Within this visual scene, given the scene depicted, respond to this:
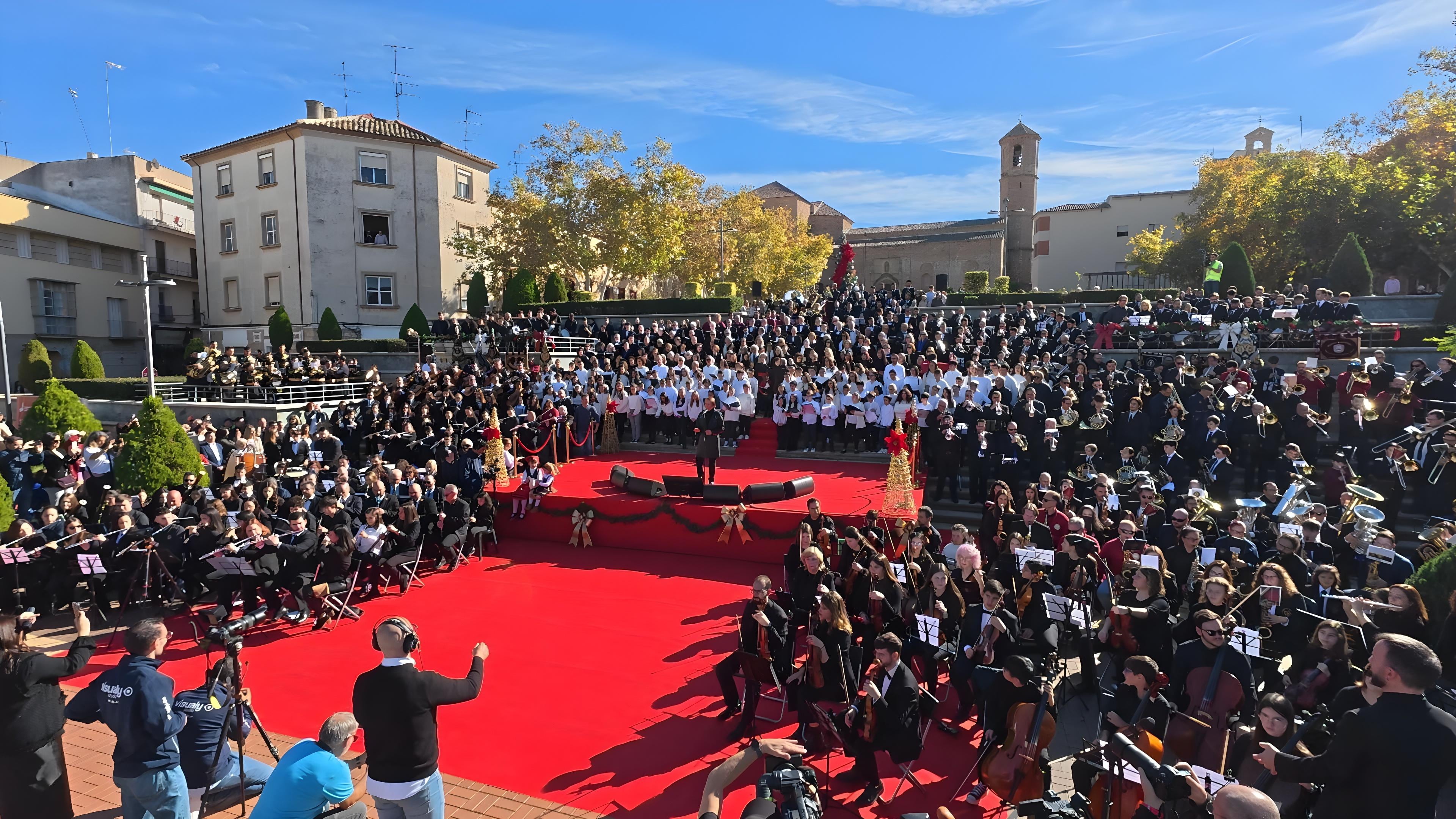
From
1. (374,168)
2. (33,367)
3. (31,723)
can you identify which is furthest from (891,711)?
(374,168)

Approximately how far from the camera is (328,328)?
100ft

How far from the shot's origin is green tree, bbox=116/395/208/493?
13.5m

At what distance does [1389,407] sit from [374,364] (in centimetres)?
2800

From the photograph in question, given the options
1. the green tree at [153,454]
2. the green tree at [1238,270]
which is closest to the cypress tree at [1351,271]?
the green tree at [1238,270]

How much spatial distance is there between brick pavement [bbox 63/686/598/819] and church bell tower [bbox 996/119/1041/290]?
6491 cm

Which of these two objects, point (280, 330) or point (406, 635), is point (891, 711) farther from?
point (280, 330)

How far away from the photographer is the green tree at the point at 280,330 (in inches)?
1195

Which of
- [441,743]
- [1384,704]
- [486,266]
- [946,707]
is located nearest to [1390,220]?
[946,707]

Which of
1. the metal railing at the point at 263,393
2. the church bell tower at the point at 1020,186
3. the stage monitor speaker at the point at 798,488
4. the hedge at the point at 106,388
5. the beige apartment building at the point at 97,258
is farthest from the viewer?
the church bell tower at the point at 1020,186

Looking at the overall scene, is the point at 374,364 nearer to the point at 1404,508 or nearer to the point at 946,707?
the point at 946,707

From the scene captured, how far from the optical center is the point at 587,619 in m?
10.0

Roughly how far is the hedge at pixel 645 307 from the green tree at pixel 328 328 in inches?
295

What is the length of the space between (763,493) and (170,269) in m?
38.0

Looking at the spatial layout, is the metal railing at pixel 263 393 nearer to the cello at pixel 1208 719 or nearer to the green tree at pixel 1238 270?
the cello at pixel 1208 719
